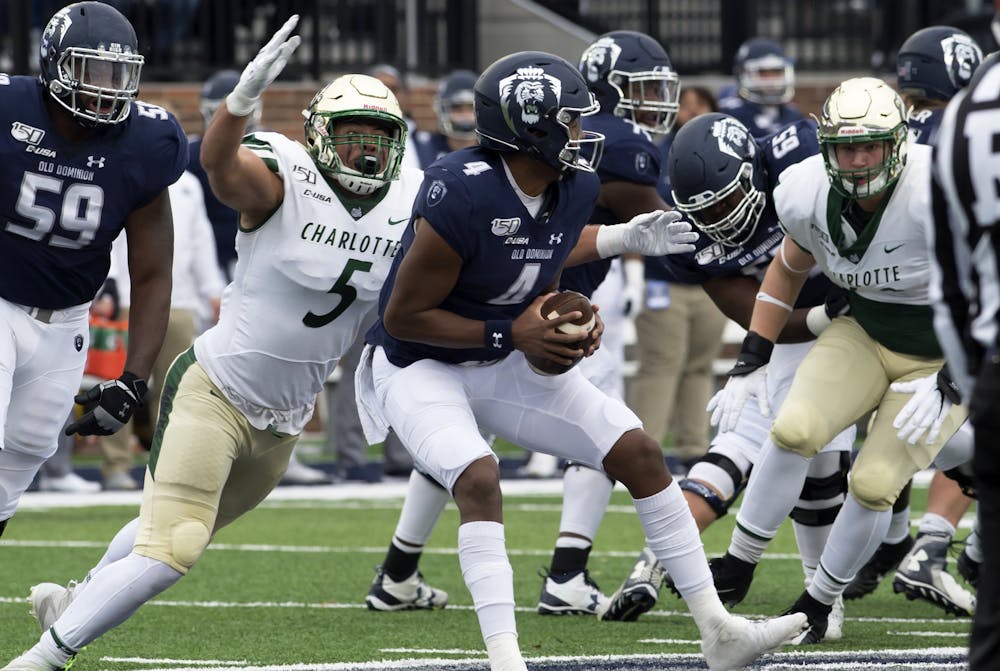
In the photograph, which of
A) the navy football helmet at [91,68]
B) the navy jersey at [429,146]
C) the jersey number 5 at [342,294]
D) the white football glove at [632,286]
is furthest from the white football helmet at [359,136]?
the navy jersey at [429,146]

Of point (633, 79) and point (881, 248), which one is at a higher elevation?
point (633, 79)

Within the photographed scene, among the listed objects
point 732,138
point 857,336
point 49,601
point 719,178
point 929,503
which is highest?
point 732,138

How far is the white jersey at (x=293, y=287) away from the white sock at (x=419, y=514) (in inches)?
45.3

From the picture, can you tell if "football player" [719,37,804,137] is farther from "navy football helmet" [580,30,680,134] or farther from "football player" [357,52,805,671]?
"football player" [357,52,805,671]

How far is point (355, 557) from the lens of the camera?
760 centimetres

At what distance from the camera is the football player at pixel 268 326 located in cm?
465

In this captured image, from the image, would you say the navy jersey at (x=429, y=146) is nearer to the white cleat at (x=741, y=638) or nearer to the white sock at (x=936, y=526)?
the white sock at (x=936, y=526)

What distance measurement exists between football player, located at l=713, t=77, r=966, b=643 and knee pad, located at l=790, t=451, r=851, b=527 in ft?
1.56

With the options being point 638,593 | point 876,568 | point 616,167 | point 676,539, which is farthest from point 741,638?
point 616,167

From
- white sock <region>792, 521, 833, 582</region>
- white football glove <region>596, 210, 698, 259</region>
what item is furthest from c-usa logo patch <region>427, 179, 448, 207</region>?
white sock <region>792, 521, 833, 582</region>

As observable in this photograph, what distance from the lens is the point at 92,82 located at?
16.4 feet

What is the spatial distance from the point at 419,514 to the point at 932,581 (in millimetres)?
1752

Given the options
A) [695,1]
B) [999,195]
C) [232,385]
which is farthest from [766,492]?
[695,1]

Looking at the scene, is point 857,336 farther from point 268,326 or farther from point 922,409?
point 268,326
